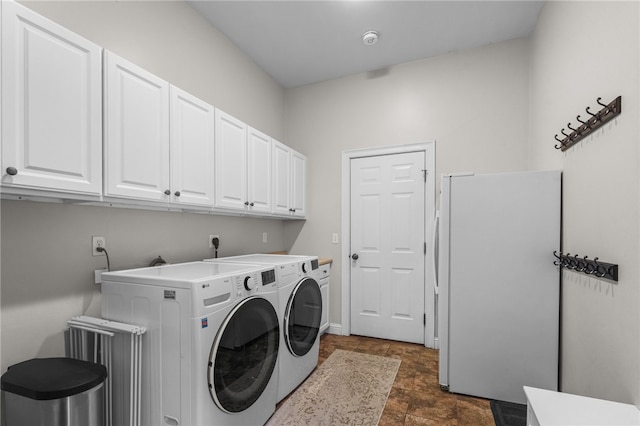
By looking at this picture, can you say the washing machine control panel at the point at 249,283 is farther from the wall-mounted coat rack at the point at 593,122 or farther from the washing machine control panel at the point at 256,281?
the wall-mounted coat rack at the point at 593,122

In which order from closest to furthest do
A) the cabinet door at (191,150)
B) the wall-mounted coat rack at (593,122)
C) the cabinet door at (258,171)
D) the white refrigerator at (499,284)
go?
the wall-mounted coat rack at (593,122) → the cabinet door at (191,150) → the white refrigerator at (499,284) → the cabinet door at (258,171)

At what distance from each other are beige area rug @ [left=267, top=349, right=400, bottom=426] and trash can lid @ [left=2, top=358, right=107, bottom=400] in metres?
1.10

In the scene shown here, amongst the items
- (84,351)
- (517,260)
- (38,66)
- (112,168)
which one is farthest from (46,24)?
(517,260)

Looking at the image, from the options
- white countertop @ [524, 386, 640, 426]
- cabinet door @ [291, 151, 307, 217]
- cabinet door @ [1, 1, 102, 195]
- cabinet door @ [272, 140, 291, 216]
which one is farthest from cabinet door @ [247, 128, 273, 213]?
white countertop @ [524, 386, 640, 426]

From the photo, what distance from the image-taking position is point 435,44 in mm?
3027

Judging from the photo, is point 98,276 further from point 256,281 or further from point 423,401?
point 423,401

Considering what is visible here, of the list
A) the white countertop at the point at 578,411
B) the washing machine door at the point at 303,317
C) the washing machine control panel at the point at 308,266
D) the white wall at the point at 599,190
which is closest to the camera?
the white countertop at the point at 578,411

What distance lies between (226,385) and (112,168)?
4.05 feet

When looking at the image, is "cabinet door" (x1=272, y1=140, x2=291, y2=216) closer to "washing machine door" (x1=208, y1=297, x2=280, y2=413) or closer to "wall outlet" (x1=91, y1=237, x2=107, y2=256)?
"washing machine door" (x1=208, y1=297, x2=280, y2=413)

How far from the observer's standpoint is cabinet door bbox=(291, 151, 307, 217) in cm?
340

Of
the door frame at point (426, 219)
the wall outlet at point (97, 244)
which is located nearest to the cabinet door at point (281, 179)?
the door frame at point (426, 219)

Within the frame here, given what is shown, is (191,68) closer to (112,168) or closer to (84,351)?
(112,168)

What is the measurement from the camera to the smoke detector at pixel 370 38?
283 cm

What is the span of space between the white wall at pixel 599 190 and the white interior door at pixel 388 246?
133cm
